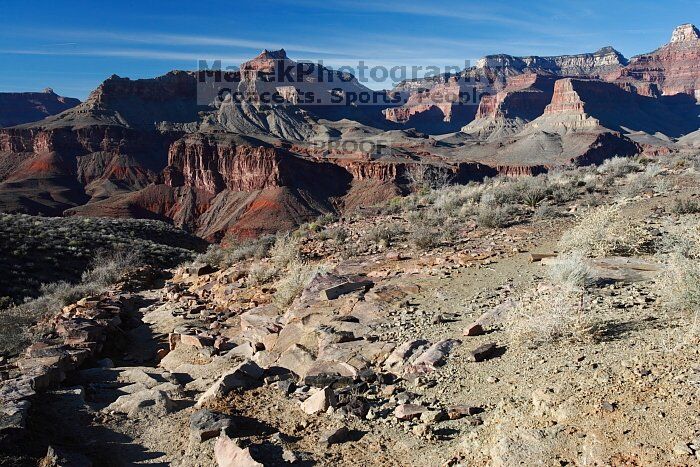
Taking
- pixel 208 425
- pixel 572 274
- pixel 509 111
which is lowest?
pixel 208 425

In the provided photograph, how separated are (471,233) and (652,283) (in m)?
5.51

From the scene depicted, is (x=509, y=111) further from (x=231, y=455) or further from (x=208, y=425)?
(x=231, y=455)

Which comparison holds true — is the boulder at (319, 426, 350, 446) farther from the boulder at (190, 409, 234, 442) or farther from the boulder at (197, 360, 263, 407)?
the boulder at (197, 360, 263, 407)

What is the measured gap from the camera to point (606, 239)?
30.1ft

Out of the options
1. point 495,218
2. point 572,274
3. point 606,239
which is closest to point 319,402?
point 572,274

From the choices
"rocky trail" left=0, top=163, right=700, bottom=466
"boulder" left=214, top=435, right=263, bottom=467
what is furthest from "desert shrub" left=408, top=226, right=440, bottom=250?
"boulder" left=214, top=435, right=263, bottom=467

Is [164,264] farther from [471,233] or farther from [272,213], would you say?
[272,213]

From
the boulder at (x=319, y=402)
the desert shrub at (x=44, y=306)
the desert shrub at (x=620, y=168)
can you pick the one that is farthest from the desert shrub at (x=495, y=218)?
the desert shrub at (x=44, y=306)

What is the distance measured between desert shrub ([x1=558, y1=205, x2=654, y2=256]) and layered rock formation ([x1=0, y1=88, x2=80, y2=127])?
186 m

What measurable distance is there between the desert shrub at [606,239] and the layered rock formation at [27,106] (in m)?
186

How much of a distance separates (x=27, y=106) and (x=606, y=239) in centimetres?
20290

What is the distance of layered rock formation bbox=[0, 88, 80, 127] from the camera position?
534 ft

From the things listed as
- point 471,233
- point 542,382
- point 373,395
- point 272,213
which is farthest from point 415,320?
point 272,213

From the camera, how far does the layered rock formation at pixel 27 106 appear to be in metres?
163
